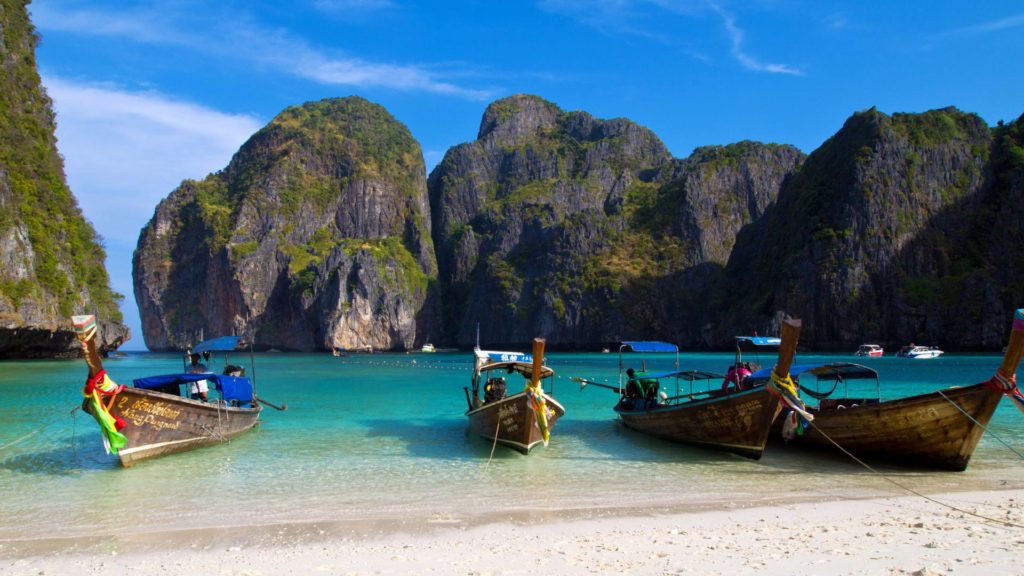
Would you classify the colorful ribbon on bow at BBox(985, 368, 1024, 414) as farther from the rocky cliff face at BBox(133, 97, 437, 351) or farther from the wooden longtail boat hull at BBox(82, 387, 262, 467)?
the rocky cliff face at BBox(133, 97, 437, 351)

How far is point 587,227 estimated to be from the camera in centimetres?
14025

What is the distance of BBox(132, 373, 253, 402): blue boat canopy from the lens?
16.5m

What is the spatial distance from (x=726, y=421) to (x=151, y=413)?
41.3 feet

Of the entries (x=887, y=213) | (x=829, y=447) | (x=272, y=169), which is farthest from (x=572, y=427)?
(x=272, y=169)

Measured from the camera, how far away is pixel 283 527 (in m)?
9.85

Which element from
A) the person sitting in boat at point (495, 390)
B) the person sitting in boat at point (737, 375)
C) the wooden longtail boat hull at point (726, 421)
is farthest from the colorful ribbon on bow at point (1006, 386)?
the person sitting in boat at point (495, 390)

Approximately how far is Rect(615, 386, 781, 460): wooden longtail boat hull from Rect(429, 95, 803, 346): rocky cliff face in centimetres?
10849

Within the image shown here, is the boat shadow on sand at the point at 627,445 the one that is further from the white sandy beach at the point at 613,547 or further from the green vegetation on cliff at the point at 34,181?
the green vegetation on cliff at the point at 34,181

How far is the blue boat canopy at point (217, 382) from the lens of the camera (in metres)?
16.5

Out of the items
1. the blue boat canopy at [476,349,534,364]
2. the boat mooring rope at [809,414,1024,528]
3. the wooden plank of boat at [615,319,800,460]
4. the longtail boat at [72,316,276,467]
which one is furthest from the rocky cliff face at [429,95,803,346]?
the boat mooring rope at [809,414,1024,528]

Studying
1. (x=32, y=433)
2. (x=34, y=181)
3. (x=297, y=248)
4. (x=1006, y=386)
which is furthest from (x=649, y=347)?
(x=297, y=248)

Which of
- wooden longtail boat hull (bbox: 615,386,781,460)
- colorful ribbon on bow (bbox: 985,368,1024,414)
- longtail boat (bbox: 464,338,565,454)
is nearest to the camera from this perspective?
colorful ribbon on bow (bbox: 985,368,1024,414)

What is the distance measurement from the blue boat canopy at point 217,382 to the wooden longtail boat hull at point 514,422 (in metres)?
7.24

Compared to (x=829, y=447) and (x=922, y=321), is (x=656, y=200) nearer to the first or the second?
(x=922, y=321)
